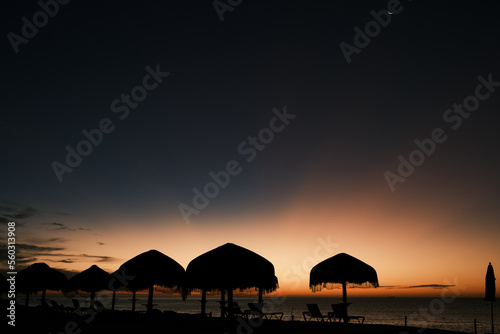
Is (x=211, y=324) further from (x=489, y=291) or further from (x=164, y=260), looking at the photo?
(x=489, y=291)

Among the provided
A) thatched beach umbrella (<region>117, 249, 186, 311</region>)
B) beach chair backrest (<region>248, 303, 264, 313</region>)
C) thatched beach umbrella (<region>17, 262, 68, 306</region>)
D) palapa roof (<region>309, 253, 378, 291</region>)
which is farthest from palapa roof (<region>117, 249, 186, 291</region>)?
thatched beach umbrella (<region>17, 262, 68, 306</region>)

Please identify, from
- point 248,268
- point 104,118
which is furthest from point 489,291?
point 104,118

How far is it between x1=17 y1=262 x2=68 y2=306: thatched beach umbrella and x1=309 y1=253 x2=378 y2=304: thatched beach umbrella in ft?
47.4

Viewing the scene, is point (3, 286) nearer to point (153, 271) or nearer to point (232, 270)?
point (153, 271)

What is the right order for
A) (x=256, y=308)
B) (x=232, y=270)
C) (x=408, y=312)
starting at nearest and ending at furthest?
(x=232, y=270), (x=256, y=308), (x=408, y=312)

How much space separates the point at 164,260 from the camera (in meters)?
13.6

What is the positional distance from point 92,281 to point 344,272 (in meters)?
12.1

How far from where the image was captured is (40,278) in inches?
845

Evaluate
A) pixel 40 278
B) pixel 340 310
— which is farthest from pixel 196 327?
pixel 40 278

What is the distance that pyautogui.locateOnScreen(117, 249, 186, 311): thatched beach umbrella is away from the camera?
1320 cm

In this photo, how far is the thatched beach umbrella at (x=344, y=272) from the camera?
570 inches

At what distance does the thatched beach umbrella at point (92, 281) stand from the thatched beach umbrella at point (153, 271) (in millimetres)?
5980

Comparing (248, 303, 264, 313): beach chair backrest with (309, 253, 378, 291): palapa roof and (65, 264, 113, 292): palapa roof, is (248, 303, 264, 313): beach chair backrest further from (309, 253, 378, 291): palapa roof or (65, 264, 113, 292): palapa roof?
(65, 264, 113, 292): palapa roof

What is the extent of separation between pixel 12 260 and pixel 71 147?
4.77m
